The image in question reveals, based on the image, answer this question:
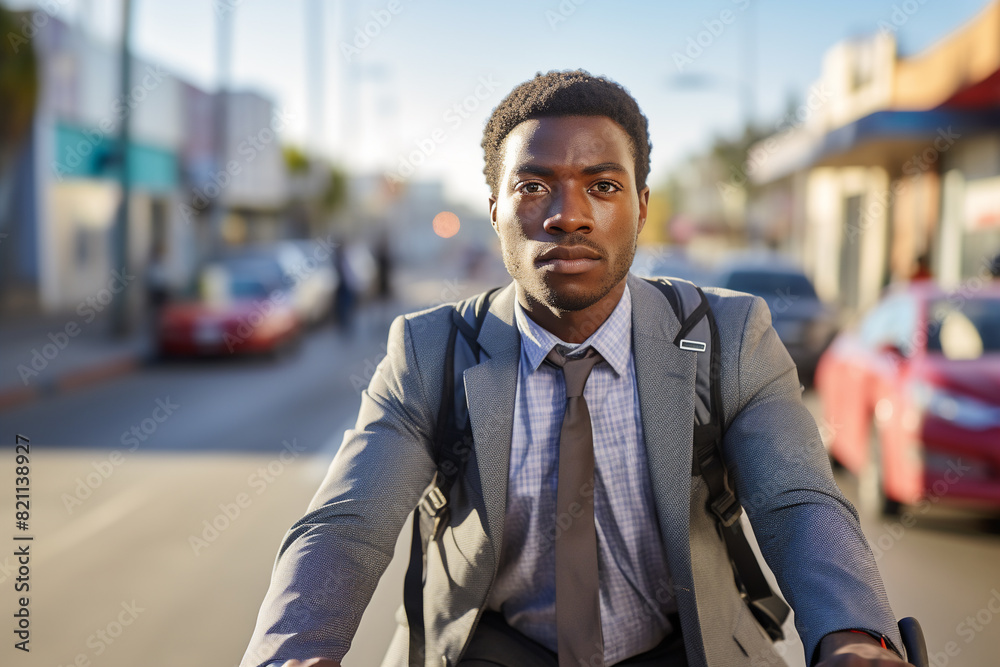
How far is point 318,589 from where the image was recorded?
1.87 m

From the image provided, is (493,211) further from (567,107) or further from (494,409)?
(494,409)

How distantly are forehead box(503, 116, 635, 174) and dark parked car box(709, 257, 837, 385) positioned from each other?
10.3m

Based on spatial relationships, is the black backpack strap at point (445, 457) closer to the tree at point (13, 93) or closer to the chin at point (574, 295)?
the chin at point (574, 295)

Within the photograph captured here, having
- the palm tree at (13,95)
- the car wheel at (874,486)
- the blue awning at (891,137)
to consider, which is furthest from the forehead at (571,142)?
the palm tree at (13,95)

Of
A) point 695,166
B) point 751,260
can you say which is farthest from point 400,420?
point 695,166

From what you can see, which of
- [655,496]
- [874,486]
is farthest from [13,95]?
[655,496]

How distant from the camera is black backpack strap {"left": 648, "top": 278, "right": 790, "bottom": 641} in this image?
204cm

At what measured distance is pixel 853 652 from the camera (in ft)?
5.48

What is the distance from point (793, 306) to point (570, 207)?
11582 mm

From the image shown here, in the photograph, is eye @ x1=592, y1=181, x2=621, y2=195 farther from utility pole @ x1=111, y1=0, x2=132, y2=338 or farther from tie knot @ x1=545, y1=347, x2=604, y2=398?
utility pole @ x1=111, y1=0, x2=132, y2=338

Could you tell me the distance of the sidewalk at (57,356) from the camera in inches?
472

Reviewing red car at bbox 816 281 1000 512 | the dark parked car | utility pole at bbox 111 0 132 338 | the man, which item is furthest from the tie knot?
utility pole at bbox 111 0 132 338

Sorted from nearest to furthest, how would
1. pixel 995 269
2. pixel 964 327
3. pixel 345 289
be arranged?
pixel 964 327 → pixel 995 269 → pixel 345 289

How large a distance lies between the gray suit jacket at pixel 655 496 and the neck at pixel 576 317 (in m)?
0.06
